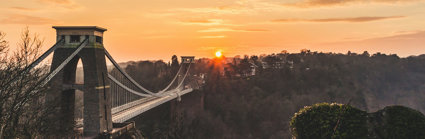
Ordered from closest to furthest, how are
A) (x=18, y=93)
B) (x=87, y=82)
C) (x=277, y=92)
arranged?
1. (x=18, y=93)
2. (x=87, y=82)
3. (x=277, y=92)

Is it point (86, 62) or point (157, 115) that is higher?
point (86, 62)

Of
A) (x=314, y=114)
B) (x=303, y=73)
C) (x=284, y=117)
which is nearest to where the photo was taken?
(x=314, y=114)

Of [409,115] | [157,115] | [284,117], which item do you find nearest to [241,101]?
[284,117]

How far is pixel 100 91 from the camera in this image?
1535 centimetres

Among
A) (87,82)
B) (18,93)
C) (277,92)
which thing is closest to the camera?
(18,93)

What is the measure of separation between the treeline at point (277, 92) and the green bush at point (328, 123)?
19.1 m

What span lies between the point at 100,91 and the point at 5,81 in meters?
5.34

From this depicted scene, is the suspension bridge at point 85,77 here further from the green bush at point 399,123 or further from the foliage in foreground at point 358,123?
the green bush at point 399,123

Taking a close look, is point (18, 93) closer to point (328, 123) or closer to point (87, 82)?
point (87, 82)

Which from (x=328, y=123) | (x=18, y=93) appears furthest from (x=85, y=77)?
(x=328, y=123)

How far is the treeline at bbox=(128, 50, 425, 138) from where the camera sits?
4909 centimetres

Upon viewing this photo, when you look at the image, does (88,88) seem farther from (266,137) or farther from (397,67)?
(397,67)

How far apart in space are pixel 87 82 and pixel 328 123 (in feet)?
32.5

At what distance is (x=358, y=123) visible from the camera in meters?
11.4
